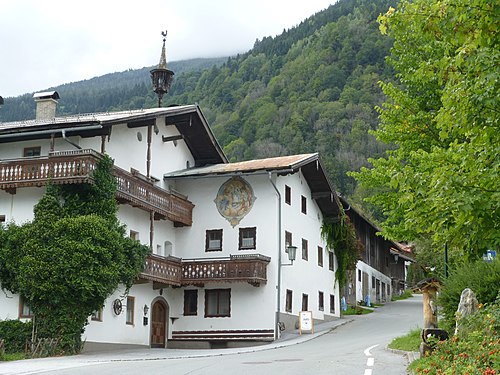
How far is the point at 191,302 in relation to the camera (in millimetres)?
35250

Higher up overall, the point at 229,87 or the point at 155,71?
the point at 229,87

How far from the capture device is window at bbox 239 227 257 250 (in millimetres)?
35281

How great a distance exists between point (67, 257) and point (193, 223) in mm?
10936

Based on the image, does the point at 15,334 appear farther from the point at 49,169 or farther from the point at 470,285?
the point at 470,285

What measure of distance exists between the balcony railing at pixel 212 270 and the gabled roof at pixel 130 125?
20.2 feet

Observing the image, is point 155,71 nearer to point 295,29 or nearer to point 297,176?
point 297,176

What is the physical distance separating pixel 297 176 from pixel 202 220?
5.35 metres

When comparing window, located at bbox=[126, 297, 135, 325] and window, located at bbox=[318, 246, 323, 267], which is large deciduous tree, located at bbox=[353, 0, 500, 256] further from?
window, located at bbox=[318, 246, 323, 267]

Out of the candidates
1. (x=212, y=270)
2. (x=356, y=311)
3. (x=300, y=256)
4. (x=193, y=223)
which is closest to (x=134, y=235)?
(x=212, y=270)

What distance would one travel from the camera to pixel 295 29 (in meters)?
168

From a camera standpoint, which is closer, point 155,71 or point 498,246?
point 498,246

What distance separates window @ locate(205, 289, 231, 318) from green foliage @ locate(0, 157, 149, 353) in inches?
293

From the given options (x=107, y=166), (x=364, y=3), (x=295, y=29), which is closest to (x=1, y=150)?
(x=107, y=166)

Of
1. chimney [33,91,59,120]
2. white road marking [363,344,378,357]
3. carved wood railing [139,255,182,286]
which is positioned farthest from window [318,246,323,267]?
chimney [33,91,59,120]
